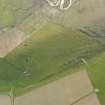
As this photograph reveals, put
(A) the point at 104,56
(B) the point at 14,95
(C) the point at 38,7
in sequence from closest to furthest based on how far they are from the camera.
Result: 1. (B) the point at 14,95
2. (A) the point at 104,56
3. (C) the point at 38,7

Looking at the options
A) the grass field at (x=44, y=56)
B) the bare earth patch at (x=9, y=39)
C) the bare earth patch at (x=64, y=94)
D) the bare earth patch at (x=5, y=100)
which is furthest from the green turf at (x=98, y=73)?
the bare earth patch at (x=5, y=100)

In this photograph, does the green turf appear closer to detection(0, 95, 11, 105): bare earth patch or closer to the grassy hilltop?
the grassy hilltop

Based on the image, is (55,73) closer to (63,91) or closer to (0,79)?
(63,91)

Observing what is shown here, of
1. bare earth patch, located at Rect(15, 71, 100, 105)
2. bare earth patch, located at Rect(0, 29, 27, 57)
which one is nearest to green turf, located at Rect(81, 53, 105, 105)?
bare earth patch, located at Rect(15, 71, 100, 105)

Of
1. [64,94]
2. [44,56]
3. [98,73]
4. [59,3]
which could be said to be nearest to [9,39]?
[44,56]

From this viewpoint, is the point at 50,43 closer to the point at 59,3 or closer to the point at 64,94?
the point at 59,3

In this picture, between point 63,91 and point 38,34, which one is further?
point 38,34

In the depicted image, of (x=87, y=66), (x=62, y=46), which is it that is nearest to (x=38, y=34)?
(x=62, y=46)
